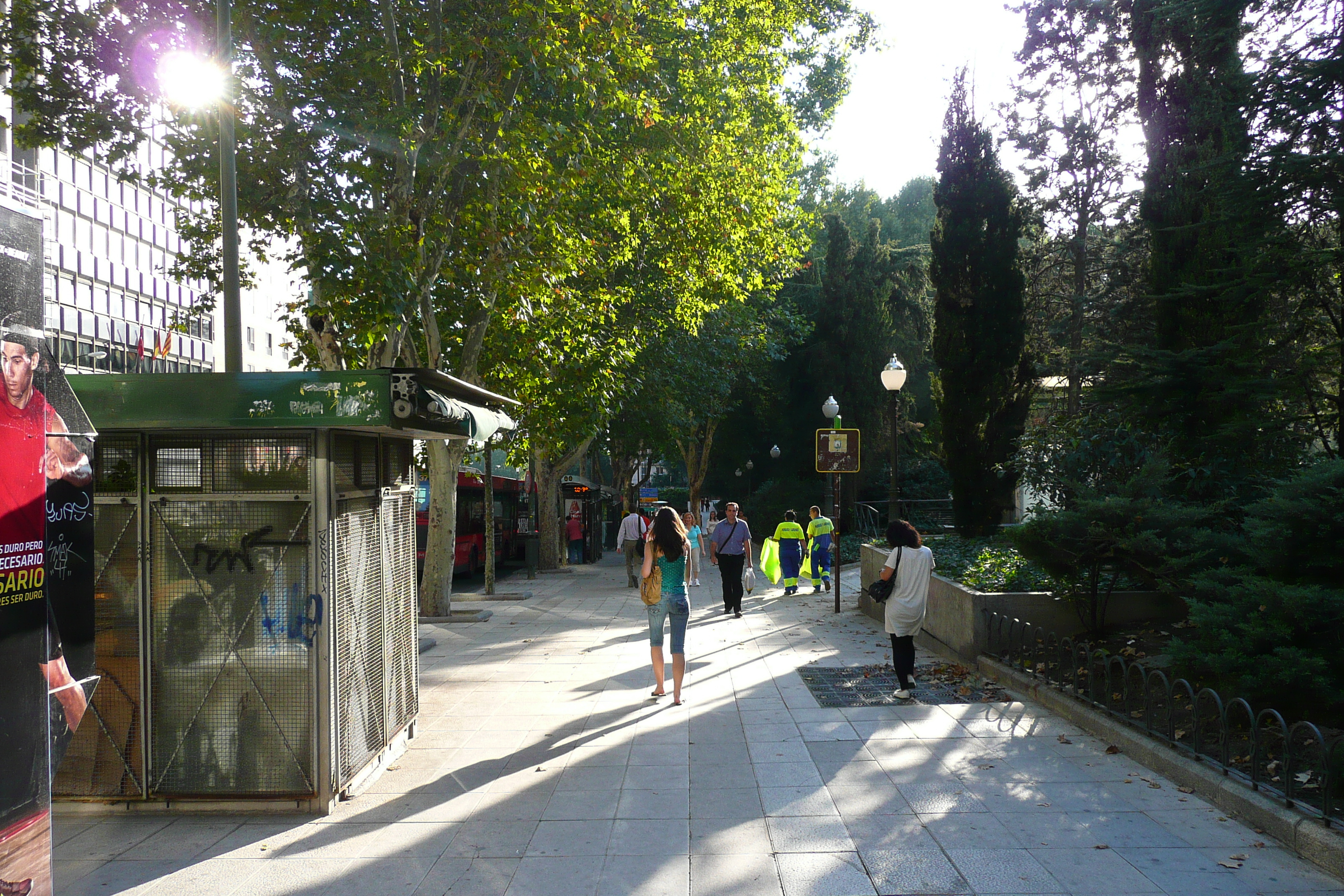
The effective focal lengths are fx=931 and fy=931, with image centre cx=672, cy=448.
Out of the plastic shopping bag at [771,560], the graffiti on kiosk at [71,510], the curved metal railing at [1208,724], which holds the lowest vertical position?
the curved metal railing at [1208,724]

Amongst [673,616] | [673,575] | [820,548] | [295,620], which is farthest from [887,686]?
[820,548]

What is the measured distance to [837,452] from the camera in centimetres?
1648

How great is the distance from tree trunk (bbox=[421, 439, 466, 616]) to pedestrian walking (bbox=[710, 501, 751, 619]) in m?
4.40

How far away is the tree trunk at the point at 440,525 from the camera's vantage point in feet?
49.7

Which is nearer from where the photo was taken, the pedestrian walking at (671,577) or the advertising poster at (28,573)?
the advertising poster at (28,573)

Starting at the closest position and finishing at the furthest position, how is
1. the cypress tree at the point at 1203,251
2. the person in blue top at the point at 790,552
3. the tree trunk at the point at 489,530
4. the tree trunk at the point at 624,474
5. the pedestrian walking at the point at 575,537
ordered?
the cypress tree at the point at 1203,251 < the person in blue top at the point at 790,552 < the tree trunk at the point at 489,530 < the pedestrian walking at the point at 575,537 < the tree trunk at the point at 624,474

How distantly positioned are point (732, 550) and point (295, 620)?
1033cm

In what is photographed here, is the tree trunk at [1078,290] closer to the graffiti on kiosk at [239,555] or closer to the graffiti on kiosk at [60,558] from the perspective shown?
the graffiti on kiosk at [239,555]

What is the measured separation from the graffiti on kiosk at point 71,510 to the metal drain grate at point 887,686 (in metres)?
6.64

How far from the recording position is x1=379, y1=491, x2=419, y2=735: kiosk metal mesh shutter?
7043 mm

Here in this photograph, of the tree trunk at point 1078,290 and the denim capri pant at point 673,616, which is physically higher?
the tree trunk at point 1078,290

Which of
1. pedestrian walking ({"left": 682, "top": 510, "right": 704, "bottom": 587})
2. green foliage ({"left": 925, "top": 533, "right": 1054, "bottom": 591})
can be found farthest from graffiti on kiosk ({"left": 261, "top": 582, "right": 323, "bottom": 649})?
pedestrian walking ({"left": 682, "top": 510, "right": 704, "bottom": 587})

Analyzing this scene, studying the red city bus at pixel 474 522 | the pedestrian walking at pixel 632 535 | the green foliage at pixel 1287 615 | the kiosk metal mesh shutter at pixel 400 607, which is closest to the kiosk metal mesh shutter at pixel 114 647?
the kiosk metal mesh shutter at pixel 400 607

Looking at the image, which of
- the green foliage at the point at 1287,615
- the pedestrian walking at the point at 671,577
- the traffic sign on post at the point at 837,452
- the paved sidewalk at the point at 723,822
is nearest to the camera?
the paved sidewalk at the point at 723,822
